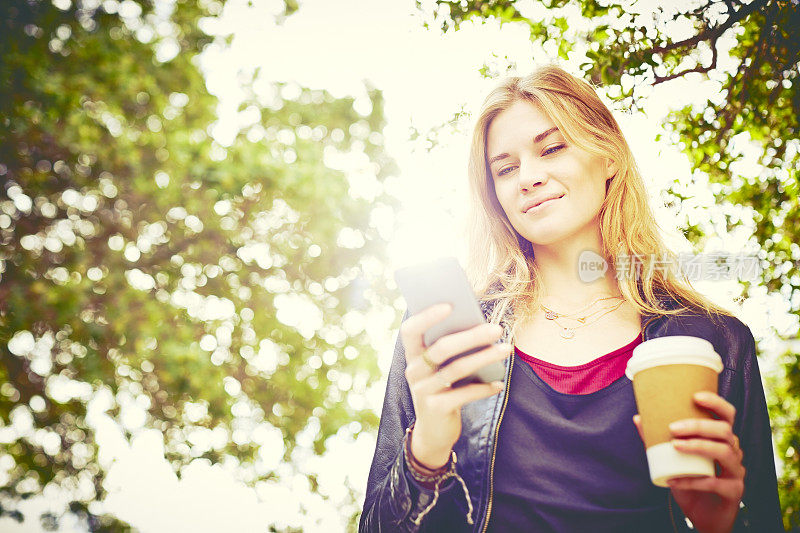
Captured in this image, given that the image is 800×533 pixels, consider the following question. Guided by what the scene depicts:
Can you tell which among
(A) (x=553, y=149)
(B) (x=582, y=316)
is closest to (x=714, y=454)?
(B) (x=582, y=316)

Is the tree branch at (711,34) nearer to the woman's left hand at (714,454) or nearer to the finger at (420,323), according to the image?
the woman's left hand at (714,454)

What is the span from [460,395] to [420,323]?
197mm

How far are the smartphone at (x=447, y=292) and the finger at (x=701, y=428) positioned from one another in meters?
0.37

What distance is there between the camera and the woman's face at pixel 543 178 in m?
1.70

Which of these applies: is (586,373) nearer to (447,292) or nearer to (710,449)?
(710,449)

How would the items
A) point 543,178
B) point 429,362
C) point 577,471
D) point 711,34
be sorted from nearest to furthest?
point 429,362, point 577,471, point 543,178, point 711,34

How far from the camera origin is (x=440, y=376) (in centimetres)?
113

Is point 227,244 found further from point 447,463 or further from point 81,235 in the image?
point 447,463

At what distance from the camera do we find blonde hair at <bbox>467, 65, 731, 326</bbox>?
5.96ft

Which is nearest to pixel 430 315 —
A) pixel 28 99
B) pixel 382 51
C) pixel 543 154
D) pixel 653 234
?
pixel 543 154

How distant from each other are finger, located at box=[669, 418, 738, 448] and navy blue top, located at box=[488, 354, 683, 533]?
0.37 meters

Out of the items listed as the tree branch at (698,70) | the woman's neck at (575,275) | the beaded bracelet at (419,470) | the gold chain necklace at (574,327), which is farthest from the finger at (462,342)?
the tree branch at (698,70)

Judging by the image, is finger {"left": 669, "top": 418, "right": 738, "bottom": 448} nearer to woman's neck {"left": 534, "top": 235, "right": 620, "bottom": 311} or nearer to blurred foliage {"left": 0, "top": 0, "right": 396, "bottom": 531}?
woman's neck {"left": 534, "top": 235, "right": 620, "bottom": 311}

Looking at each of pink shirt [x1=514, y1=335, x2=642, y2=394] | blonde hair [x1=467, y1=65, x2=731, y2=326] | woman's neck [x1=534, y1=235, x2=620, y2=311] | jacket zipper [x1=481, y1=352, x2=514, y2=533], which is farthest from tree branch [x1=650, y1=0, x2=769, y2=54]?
jacket zipper [x1=481, y1=352, x2=514, y2=533]
